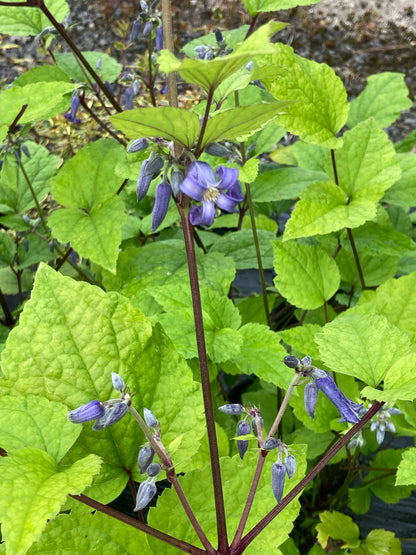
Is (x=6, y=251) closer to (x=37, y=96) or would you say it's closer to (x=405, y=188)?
(x=37, y=96)

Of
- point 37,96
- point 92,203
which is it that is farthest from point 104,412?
point 92,203

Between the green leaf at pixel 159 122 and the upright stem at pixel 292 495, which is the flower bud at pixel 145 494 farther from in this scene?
the green leaf at pixel 159 122

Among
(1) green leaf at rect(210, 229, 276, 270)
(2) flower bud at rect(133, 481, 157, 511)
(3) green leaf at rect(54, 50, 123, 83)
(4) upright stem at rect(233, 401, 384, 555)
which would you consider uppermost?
(3) green leaf at rect(54, 50, 123, 83)

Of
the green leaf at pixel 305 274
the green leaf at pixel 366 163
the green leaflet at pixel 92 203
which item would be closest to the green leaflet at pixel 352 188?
the green leaf at pixel 366 163

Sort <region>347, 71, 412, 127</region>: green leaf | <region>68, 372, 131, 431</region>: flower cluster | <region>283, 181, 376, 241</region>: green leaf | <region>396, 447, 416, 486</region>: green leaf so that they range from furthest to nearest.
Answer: <region>347, 71, 412, 127</region>: green leaf
<region>283, 181, 376, 241</region>: green leaf
<region>396, 447, 416, 486</region>: green leaf
<region>68, 372, 131, 431</region>: flower cluster

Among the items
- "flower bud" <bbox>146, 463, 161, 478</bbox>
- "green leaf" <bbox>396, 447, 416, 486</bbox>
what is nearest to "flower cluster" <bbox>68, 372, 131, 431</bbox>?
"flower bud" <bbox>146, 463, 161, 478</bbox>

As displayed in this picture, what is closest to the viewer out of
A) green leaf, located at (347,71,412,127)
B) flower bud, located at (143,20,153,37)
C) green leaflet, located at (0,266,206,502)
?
green leaflet, located at (0,266,206,502)

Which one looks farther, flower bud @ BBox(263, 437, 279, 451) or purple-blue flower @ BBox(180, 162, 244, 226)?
flower bud @ BBox(263, 437, 279, 451)

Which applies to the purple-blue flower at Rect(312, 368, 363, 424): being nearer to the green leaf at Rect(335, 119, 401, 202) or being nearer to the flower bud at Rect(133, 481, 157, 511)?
the flower bud at Rect(133, 481, 157, 511)
